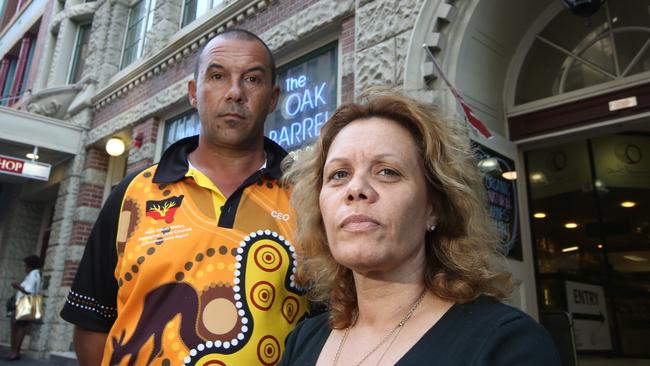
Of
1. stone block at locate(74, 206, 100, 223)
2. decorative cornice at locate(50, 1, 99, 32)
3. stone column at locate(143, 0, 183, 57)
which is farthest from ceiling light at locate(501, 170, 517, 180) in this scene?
decorative cornice at locate(50, 1, 99, 32)

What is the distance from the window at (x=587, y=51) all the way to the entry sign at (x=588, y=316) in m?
2.05

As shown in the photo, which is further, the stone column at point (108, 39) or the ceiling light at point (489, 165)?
the stone column at point (108, 39)

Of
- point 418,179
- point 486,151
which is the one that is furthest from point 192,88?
point 486,151

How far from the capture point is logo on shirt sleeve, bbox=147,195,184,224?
1.79 m

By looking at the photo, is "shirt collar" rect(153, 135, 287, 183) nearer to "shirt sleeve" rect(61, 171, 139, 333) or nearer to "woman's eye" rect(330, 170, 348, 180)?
"shirt sleeve" rect(61, 171, 139, 333)

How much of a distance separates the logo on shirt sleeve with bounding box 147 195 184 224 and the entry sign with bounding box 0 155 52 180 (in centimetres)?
823

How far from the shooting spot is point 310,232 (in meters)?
1.75

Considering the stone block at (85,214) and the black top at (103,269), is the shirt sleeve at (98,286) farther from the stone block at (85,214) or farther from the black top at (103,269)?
the stone block at (85,214)

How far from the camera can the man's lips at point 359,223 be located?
1.35m

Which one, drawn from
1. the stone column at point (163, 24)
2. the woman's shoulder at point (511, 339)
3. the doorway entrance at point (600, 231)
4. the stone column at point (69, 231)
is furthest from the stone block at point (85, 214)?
the woman's shoulder at point (511, 339)

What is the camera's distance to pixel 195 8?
26.5 ft

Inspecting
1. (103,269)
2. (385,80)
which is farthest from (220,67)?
(385,80)

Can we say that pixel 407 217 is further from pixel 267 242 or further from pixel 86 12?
pixel 86 12

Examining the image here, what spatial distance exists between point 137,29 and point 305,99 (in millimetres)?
5856
